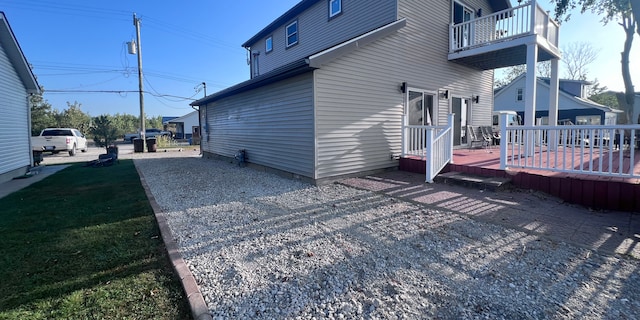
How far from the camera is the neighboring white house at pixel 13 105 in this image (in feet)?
27.7

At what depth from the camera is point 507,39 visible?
8.57m

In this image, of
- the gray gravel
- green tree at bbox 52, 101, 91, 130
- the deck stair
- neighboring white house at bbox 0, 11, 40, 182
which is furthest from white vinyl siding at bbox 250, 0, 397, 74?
green tree at bbox 52, 101, 91, 130

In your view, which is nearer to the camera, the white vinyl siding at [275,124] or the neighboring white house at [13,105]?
the white vinyl siding at [275,124]

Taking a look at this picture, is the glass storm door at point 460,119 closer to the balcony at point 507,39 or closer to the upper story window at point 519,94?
the balcony at point 507,39

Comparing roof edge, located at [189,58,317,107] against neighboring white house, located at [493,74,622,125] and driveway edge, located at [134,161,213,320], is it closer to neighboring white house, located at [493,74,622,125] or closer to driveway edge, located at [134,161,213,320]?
driveway edge, located at [134,161,213,320]

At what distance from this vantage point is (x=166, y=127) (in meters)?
50.5

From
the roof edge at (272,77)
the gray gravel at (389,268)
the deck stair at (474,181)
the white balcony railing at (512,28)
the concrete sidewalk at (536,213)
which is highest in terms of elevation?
the white balcony railing at (512,28)

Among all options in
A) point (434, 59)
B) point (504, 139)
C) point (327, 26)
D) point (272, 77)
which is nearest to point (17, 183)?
point (272, 77)

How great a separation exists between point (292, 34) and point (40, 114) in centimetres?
2910

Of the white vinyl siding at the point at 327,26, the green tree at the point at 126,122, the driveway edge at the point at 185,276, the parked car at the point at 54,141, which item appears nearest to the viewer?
the driveway edge at the point at 185,276

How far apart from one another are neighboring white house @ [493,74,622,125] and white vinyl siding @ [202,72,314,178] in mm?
22713

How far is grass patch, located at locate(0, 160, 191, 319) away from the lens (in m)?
2.32

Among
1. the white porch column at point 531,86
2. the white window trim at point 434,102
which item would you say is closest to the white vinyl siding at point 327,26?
the white window trim at point 434,102

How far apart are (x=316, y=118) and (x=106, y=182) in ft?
19.8
